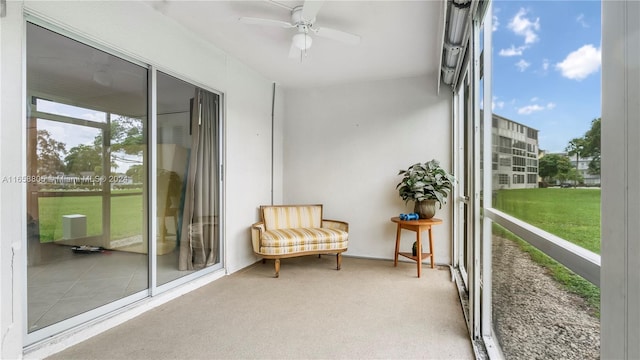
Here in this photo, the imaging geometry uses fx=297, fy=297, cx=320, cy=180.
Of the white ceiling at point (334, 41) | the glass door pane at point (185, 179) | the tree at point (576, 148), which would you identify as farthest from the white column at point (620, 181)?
the glass door pane at point (185, 179)

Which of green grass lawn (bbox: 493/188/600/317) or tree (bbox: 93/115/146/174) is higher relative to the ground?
tree (bbox: 93/115/146/174)

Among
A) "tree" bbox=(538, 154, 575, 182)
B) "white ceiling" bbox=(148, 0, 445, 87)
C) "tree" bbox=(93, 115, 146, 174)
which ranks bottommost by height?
"tree" bbox=(538, 154, 575, 182)

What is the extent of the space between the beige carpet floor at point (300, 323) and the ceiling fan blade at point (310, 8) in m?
2.37

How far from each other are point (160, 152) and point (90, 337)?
153cm

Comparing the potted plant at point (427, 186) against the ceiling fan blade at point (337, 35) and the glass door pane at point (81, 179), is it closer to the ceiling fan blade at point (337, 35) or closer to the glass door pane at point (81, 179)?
the ceiling fan blade at point (337, 35)

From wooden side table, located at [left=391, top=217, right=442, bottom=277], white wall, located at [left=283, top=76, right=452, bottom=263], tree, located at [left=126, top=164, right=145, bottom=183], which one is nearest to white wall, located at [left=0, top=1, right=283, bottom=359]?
white wall, located at [left=283, top=76, right=452, bottom=263]

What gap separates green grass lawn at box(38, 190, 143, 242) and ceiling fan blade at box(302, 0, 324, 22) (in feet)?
6.70

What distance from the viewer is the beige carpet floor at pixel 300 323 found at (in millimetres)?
1950

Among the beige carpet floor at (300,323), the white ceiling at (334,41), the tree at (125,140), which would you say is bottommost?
the beige carpet floor at (300,323)

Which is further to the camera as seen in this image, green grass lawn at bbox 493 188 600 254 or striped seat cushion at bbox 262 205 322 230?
striped seat cushion at bbox 262 205 322 230

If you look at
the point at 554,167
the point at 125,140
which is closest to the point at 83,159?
the point at 125,140

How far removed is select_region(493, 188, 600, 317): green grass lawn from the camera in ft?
2.55

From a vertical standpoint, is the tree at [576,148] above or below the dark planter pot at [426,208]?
above

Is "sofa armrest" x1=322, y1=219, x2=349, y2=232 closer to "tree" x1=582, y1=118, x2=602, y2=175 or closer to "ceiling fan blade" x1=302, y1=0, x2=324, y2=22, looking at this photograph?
"ceiling fan blade" x1=302, y1=0, x2=324, y2=22
